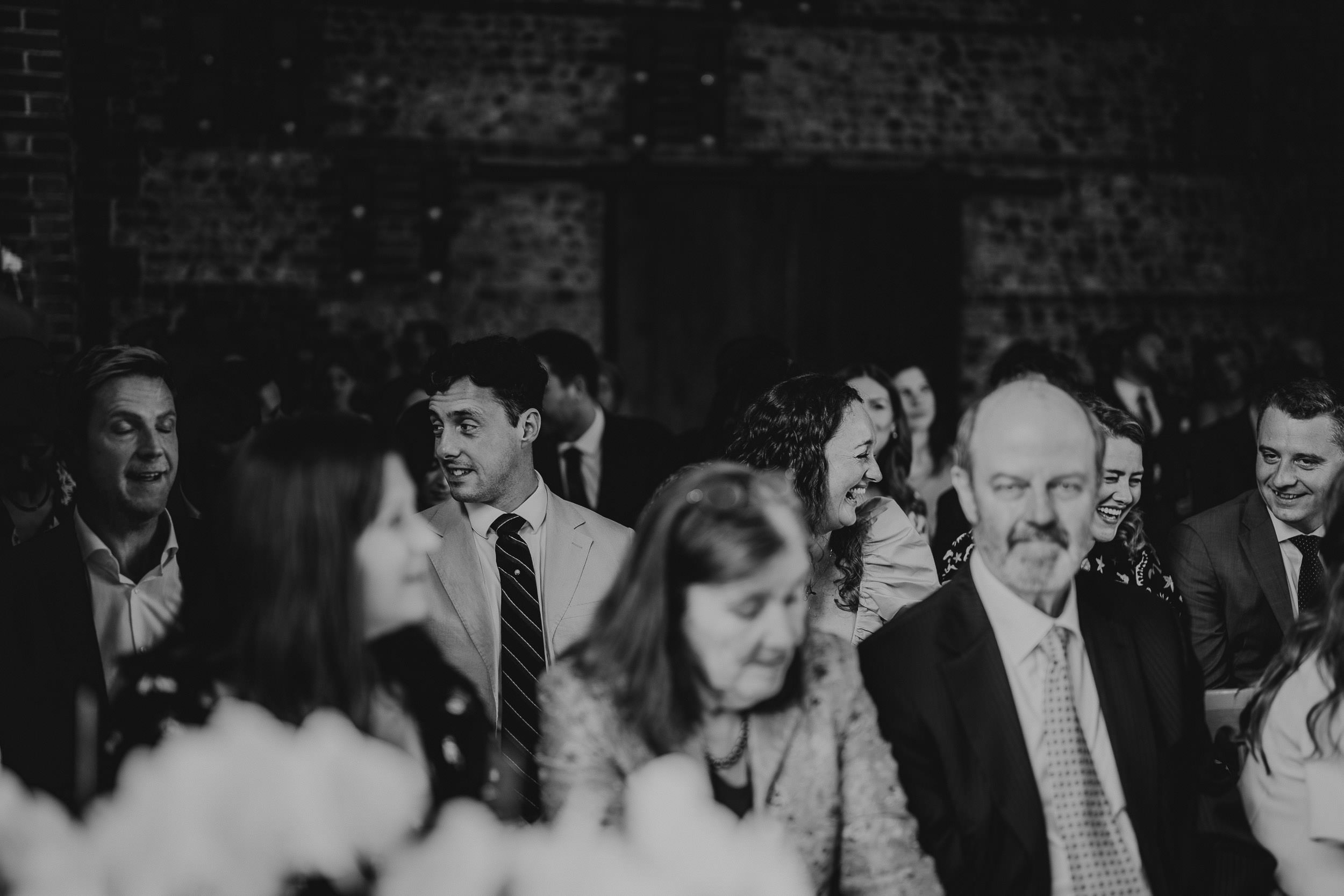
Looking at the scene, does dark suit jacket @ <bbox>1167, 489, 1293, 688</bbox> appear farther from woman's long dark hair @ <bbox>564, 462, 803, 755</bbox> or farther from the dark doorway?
the dark doorway

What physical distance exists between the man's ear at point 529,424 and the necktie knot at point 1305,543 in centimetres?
200

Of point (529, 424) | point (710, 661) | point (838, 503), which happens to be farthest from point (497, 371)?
point (710, 661)

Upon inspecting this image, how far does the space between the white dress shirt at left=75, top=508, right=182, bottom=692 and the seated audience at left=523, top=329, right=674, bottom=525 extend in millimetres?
2318

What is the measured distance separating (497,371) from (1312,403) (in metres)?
2.12

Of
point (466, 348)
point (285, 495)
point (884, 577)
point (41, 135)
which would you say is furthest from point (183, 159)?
point (285, 495)

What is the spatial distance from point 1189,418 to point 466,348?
16.8 feet

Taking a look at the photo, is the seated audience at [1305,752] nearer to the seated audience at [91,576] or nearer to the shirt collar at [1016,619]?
the shirt collar at [1016,619]

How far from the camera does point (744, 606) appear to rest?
206 cm

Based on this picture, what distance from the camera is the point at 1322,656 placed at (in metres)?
2.43

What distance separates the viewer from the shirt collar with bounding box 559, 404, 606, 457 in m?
5.45

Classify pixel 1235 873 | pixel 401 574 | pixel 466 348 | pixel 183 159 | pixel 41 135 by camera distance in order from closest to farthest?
1. pixel 401 574
2. pixel 1235 873
3. pixel 466 348
4. pixel 41 135
5. pixel 183 159

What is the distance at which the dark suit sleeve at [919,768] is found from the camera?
226cm

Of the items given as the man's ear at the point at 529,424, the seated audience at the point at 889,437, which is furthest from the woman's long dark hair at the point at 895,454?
the man's ear at the point at 529,424

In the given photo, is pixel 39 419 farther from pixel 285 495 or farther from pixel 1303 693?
pixel 1303 693
